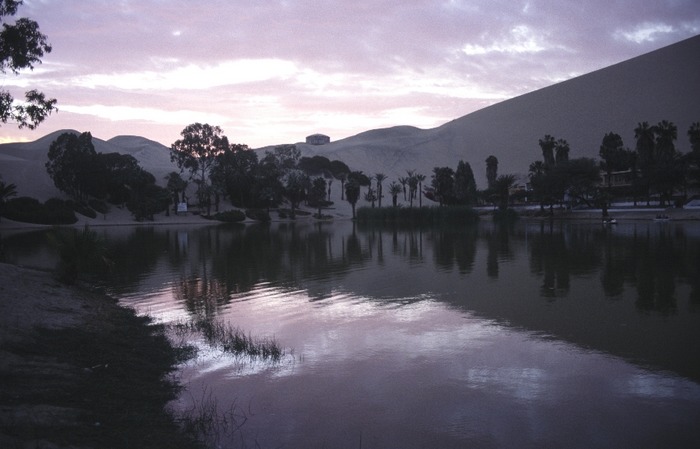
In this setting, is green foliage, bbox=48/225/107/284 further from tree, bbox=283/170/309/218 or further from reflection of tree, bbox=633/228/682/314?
tree, bbox=283/170/309/218

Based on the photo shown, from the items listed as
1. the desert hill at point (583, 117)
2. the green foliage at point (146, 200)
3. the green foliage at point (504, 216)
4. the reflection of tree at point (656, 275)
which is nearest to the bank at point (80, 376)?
the reflection of tree at point (656, 275)

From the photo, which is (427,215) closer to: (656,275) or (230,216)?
(230,216)

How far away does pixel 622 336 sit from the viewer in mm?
10422

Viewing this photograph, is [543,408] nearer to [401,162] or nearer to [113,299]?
[113,299]

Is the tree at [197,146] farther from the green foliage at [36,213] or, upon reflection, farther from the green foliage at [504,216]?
the green foliage at [504,216]

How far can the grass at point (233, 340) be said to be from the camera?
31.3 feet

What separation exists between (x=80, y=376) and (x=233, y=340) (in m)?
3.26

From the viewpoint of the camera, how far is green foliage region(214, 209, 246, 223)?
82.0m

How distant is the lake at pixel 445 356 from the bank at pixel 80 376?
0.61 metres

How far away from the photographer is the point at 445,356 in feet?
A: 30.6

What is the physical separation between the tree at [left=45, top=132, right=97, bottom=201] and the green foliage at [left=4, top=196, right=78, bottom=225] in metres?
8.28

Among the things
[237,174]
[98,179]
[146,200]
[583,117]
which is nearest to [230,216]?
[237,174]

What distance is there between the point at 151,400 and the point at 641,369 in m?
7.42

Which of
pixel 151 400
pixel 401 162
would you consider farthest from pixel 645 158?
pixel 401 162
